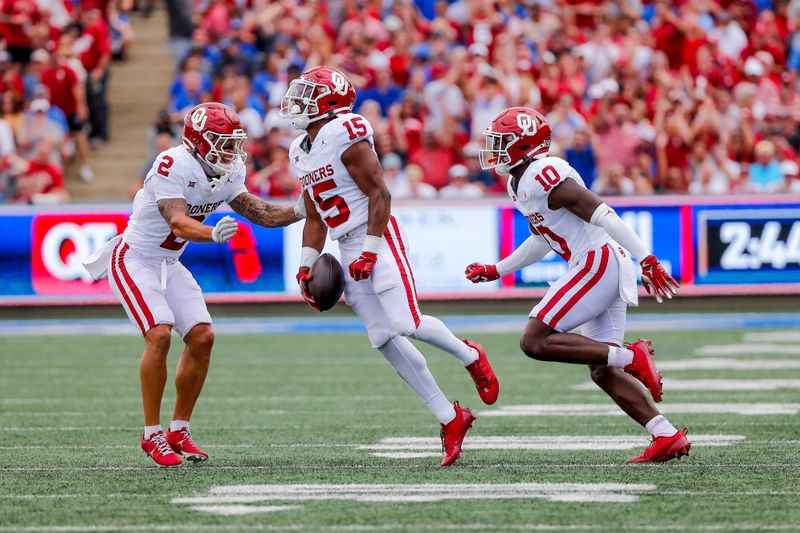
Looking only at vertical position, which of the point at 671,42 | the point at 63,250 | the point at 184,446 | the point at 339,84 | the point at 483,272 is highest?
the point at 339,84

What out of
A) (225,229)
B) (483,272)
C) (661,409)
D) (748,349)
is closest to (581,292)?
(483,272)

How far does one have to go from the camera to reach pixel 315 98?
664 centimetres

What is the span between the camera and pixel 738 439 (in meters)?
7.21

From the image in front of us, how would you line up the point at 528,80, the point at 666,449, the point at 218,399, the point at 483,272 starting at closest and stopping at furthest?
the point at 666,449 → the point at 483,272 → the point at 218,399 → the point at 528,80

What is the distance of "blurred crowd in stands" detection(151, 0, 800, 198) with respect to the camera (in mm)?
15445

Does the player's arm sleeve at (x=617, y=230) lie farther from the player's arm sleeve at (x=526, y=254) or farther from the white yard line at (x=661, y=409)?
the white yard line at (x=661, y=409)

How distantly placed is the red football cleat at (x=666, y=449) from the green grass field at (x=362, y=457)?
9 cm

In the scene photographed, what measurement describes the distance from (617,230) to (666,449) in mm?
946

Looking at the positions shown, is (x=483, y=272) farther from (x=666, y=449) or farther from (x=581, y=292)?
(x=666, y=449)

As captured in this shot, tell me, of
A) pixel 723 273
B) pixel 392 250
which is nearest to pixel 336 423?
pixel 392 250

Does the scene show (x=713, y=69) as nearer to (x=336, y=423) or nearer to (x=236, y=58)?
(x=236, y=58)

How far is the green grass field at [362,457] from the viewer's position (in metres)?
5.25

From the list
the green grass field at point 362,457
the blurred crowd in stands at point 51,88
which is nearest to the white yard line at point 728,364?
the green grass field at point 362,457

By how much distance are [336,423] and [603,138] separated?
8.23 meters
